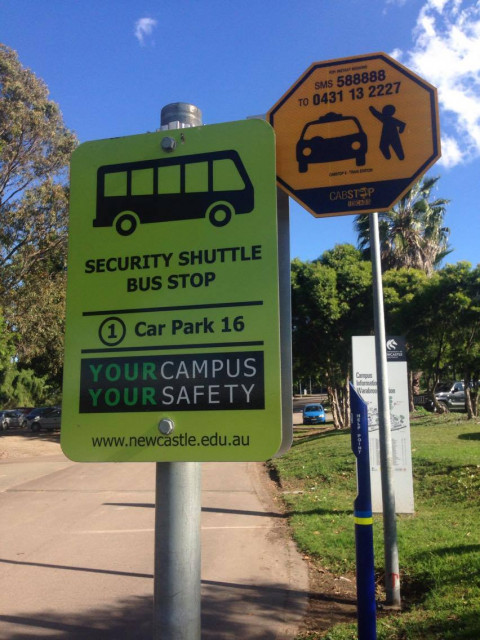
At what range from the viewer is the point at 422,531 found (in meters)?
7.09

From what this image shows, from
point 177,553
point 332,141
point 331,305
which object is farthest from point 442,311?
point 177,553

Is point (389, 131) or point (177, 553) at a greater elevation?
point (389, 131)

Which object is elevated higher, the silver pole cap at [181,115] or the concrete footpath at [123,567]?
the silver pole cap at [181,115]

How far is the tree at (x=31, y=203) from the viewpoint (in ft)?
70.4

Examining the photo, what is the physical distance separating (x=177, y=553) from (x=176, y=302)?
0.70 metres

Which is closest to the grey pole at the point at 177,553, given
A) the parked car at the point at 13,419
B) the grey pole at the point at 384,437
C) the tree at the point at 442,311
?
the grey pole at the point at 384,437

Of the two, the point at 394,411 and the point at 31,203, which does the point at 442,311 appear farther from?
the point at 31,203

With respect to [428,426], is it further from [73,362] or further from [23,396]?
[23,396]

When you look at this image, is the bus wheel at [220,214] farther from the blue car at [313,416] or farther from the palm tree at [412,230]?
the blue car at [313,416]

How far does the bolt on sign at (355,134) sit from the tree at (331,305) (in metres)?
20.4

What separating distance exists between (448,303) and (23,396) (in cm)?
4867

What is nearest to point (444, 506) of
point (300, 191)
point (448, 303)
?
point (300, 191)

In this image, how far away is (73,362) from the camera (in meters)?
1.65

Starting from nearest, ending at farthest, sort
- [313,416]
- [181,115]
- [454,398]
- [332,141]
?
[181,115] < [332,141] < [313,416] < [454,398]
